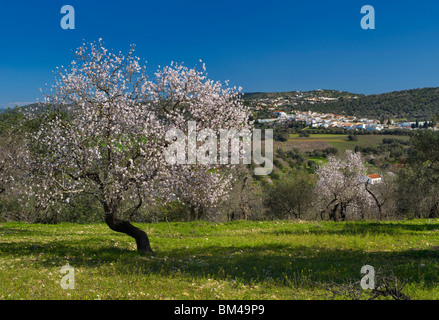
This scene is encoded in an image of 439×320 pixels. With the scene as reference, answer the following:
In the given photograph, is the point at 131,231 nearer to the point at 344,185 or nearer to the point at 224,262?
the point at 224,262

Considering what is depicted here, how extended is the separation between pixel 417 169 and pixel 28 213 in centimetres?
3959

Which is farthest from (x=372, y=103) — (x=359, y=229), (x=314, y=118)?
(x=359, y=229)

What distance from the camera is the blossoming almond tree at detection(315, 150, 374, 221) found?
40.5 m

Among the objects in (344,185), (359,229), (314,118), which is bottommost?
(359,229)

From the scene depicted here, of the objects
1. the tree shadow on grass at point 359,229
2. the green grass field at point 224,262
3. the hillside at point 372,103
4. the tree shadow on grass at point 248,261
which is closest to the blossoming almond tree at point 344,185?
the tree shadow on grass at point 359,229

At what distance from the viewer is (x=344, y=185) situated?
39281 millimetres

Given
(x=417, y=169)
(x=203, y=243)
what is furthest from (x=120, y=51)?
(x=417, y=169)

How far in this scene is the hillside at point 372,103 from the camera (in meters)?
109

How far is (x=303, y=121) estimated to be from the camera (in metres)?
124

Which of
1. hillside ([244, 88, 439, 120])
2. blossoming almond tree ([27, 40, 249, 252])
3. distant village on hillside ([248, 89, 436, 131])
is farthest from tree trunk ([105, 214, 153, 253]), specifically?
hillside ([244, 88, 439, 120])

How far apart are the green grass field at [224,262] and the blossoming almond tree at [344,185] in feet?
57.0

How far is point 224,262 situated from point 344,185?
2950 centimetres

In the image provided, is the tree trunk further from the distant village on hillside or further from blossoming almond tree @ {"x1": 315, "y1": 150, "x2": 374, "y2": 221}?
the distant village on hillside
